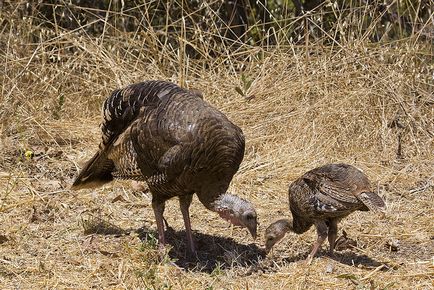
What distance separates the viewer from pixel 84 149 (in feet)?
25.0

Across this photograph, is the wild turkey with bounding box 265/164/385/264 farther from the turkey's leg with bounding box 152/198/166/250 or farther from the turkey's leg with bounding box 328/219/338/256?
the turkey's leg with bounding box 152/198/166/250

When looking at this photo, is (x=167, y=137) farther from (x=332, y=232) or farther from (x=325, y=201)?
(x=332, y=232)

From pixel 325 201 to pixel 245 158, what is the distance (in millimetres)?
1998

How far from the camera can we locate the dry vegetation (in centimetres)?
542

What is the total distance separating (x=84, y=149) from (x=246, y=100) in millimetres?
1562

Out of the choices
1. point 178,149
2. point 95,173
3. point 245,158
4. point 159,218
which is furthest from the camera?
point 245,158

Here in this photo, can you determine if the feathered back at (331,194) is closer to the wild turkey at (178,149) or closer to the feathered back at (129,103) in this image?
the wild turkey at (178,149)

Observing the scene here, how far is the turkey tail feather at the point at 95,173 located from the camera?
20.3 feet

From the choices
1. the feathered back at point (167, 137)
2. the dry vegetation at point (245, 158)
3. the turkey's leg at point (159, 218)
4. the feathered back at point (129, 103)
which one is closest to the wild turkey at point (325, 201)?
the dry vegetation at point (245, 158)

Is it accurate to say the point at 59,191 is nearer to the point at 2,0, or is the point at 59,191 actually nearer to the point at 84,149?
the point at 84,149

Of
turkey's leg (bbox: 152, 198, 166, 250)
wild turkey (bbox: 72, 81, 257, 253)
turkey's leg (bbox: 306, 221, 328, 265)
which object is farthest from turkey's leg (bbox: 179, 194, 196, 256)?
turkey's leg (bbox: 306, 221, 328, 265)

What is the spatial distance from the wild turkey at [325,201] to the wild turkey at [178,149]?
0.35 meters

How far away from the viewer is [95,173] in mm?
6262

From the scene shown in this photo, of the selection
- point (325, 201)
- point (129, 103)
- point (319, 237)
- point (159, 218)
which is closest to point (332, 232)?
point (319, 237)
